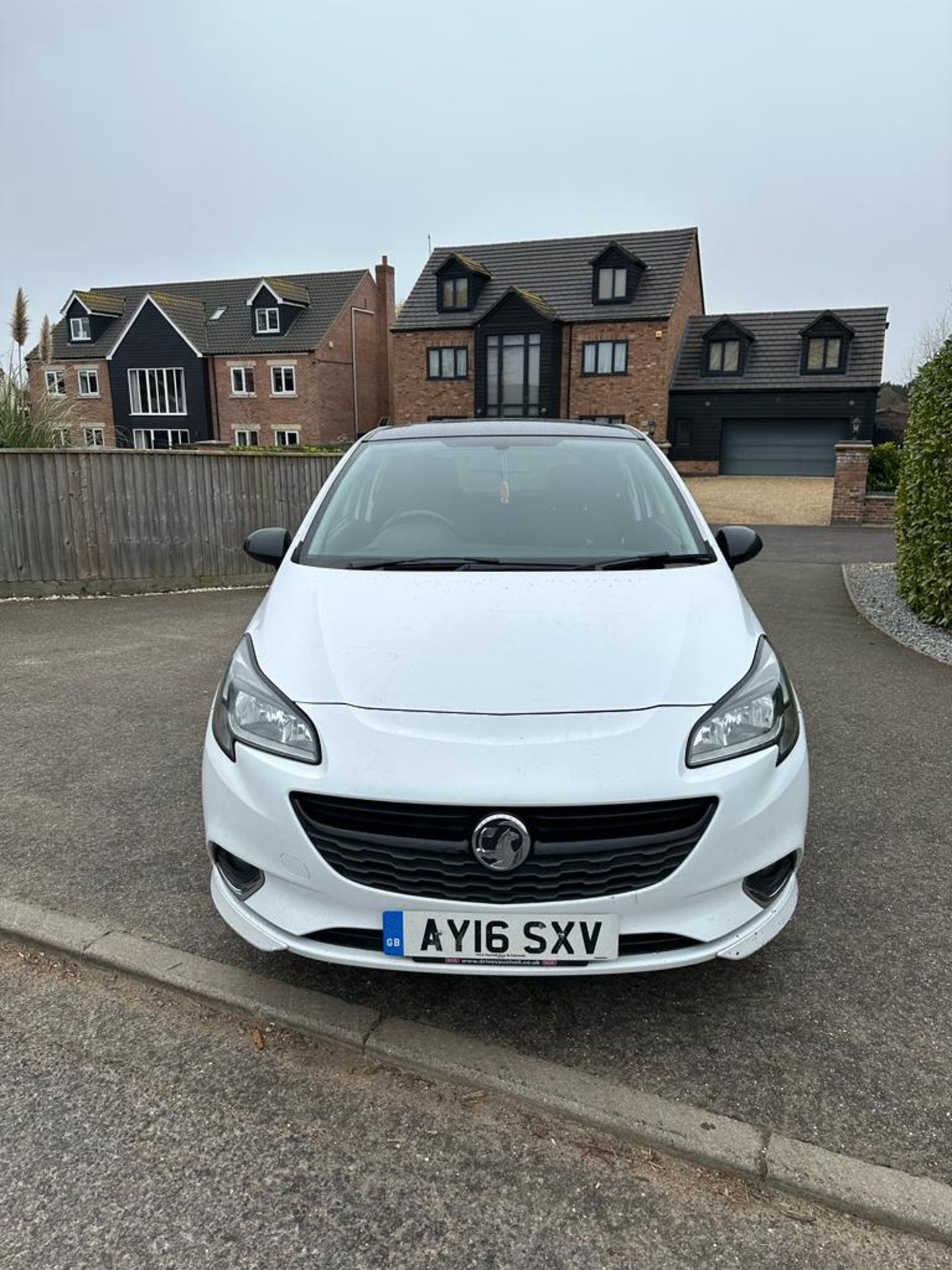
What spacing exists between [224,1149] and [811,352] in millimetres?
34615

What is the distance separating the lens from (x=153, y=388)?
130ft

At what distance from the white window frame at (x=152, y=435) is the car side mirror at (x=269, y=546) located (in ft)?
126

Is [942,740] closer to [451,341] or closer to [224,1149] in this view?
[224,1149]

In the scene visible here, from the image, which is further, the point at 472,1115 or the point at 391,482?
the point at 391,482

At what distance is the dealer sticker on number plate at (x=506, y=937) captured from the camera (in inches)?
81.7

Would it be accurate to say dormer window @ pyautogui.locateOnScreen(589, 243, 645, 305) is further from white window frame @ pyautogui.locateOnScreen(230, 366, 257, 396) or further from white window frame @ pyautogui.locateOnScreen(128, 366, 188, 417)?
white window frame @ pyautogui.locateOnScreen(128, 366, 188, 417)

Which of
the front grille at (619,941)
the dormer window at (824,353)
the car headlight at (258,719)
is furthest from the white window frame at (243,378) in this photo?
the front grille at (619,941)

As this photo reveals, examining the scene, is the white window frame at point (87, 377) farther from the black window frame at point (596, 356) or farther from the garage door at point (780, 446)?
the garage door at point (780, 446)

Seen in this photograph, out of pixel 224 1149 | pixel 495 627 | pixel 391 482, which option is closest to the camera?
pixel 224 1149

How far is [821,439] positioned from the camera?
105 feet

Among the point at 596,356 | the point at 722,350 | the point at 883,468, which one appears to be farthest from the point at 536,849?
the point at 722,350

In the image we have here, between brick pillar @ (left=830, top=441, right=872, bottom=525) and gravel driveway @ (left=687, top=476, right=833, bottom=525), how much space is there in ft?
3.22

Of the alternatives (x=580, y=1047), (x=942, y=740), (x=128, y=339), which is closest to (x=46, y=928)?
(x=580, y=1047)

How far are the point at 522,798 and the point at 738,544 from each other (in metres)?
1.98
